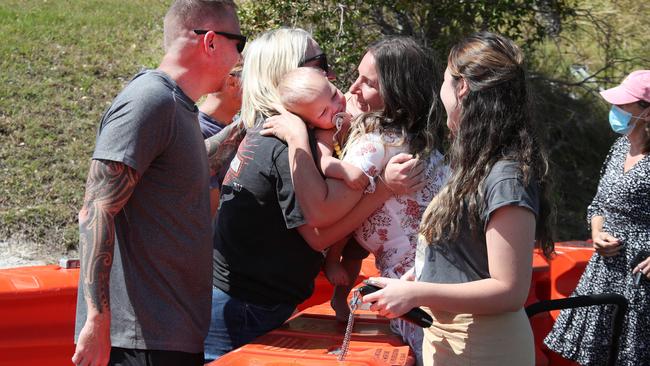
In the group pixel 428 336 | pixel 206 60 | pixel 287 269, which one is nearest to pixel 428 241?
pixel 428 336

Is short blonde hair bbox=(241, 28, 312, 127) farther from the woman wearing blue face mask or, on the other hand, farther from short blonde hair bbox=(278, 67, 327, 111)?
the woman wearing blue face mask

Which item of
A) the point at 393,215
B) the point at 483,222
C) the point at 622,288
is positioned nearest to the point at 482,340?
the point at 483,222

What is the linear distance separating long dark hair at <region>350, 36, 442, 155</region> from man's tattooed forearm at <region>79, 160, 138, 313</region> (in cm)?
75

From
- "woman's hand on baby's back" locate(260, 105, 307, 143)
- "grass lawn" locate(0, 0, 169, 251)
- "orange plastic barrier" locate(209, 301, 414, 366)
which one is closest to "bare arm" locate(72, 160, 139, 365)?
"orange plastic barrier" locate(209, 301, 414, 366)

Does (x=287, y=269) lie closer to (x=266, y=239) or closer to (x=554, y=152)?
(x=266, y=239)

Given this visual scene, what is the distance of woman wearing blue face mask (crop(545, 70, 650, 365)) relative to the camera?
3830 millimetres

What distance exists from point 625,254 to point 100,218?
251cm

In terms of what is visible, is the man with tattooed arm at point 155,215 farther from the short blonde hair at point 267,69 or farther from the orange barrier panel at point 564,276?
the orange barrier panel at point 564,276

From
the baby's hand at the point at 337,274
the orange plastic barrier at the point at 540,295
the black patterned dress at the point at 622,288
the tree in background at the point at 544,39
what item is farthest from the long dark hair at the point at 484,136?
the tree in background at the point at 544,39

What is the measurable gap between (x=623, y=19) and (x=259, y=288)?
653 centimetres

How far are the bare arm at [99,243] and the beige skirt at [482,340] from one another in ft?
3.12

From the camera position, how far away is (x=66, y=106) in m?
7.55

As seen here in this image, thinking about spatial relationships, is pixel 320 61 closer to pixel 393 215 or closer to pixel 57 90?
pixel 393 215

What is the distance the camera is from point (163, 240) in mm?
2480
